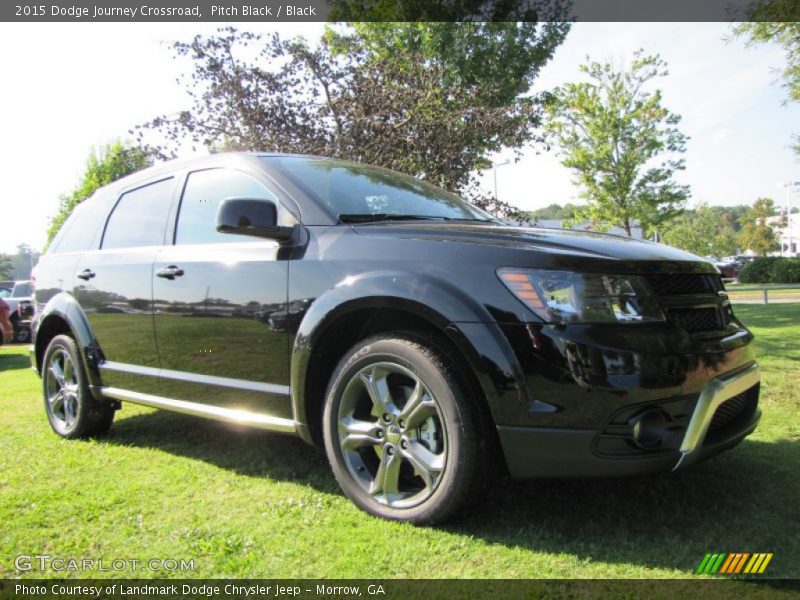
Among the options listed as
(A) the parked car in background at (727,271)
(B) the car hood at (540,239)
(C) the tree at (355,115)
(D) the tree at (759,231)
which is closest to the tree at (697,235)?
(D) the tree at (759,231)

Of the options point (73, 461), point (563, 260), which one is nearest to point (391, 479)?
point (563, 260)

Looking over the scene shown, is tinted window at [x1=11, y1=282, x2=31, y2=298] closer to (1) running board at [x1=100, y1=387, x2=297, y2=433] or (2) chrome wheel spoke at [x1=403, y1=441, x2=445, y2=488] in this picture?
(1) running board at [x1=100, y1=387, x2=297, y2=433]

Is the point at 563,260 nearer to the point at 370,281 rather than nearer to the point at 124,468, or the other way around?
the point at 370,281

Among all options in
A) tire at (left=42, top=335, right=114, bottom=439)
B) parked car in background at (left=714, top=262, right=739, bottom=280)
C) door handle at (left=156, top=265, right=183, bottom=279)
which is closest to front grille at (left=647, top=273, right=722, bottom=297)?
parked car in background at (left=714, top=262, right=739, bottom=280)

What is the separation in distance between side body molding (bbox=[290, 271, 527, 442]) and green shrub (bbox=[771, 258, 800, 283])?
110 ft

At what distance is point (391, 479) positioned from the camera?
8.99 feet

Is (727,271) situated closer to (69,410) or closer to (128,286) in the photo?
(128,286)

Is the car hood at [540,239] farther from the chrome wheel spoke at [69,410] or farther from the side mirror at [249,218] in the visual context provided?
the chrome wheel spoke at [69,410]

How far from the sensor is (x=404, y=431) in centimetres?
268

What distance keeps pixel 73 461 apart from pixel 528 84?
1608 centimetres

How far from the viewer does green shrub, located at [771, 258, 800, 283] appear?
98.9ft

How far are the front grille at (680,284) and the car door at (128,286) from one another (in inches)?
112

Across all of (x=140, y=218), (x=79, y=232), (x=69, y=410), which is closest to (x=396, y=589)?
(x=140, y=218)

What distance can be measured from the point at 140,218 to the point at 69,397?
1.50 m
